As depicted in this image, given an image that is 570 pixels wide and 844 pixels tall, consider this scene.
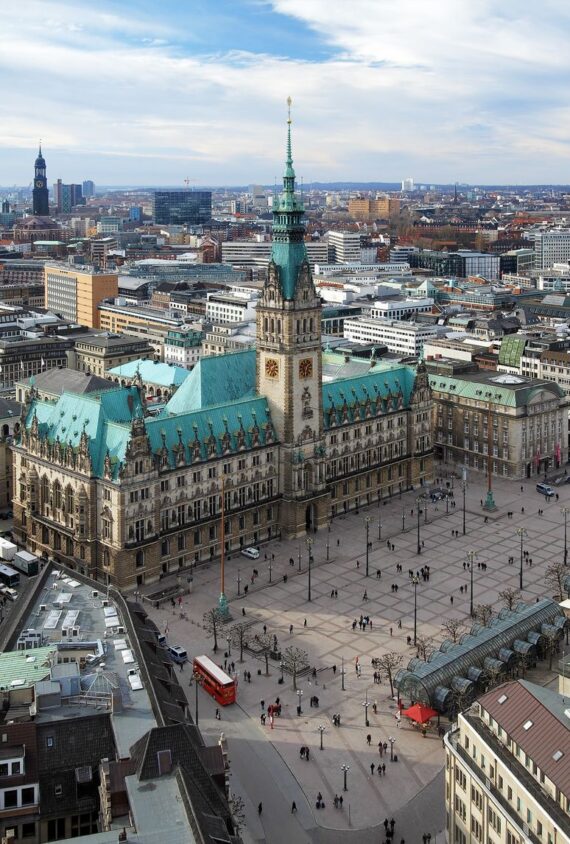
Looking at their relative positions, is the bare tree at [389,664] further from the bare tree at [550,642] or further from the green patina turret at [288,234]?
the green patina turret at [288,234]

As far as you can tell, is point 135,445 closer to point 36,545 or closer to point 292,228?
point 36,545

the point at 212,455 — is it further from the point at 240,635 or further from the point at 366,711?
the point at 366,711

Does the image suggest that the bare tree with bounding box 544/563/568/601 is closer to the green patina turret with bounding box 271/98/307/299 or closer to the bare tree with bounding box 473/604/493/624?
the bare tree with bounding box 473/604/493/624

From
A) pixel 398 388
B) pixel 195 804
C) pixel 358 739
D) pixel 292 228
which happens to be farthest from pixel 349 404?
pixel 195 804

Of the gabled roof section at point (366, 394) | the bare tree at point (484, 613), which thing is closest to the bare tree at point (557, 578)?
the bare tree at point (484, 613)

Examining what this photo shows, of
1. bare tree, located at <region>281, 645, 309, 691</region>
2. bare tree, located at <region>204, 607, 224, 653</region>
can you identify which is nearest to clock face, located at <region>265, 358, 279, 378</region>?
bare tree, located at <region>204, 607, 224, 653</region>
